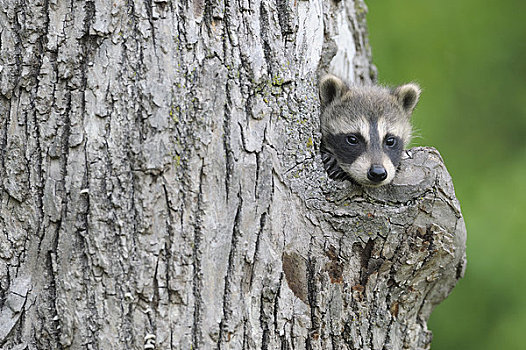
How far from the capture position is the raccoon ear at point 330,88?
3439 millimetres

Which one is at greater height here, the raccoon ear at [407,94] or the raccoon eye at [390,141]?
the raccoon ear at [407,94]

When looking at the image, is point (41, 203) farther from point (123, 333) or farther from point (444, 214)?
point (444, 214)

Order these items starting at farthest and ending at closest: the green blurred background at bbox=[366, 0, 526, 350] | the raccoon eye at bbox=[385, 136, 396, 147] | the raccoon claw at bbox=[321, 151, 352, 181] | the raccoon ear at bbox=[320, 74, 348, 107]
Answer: the green blurred background at bbox=[366, 0, 526, 350], the raccoon eye at bbox=[385, 136, 396, 147], the raccoon ear at bbox=[320, 74, 348, 107], the raccoon claw at bbox=[321, 151, 352, 181]

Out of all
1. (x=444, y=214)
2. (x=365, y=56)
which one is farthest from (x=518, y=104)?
(x=444, y=214)

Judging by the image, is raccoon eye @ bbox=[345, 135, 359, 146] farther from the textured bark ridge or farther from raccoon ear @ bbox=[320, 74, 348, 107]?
the textured bark ridge

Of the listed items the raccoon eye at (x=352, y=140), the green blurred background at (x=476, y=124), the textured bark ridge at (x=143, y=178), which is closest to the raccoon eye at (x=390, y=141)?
the raccoon eye at (x=352, y=140)

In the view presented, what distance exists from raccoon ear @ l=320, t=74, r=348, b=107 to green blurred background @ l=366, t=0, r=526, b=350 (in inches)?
43.4

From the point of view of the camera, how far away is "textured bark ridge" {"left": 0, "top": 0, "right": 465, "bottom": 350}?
2227mm

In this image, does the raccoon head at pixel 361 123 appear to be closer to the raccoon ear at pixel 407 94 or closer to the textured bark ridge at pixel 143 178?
the raccoon ear at pixel 407 94

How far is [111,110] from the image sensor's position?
2230 mm

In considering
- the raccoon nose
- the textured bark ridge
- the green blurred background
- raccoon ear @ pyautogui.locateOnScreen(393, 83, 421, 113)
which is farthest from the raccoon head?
the textured bark ridge

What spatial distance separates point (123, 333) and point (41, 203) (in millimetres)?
584

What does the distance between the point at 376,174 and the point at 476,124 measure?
3.59 metres

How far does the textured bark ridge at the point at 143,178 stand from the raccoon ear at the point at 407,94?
1657 mm
